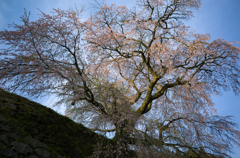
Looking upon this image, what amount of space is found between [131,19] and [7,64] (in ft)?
17.7

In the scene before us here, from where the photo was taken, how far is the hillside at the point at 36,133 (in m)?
3.71

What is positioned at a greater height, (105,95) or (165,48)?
(165,48)

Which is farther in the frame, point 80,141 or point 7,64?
point 80,141

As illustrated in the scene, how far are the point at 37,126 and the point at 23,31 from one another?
9.07 feet

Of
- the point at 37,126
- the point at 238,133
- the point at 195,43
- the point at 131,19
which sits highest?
the point at 131,19

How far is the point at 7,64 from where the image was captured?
4.89m

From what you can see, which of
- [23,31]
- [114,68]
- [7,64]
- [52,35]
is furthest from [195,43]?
[7,64]

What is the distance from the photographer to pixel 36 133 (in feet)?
14.7

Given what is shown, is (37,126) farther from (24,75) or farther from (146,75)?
(146,75)

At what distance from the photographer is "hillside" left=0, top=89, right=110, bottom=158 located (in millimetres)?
3711

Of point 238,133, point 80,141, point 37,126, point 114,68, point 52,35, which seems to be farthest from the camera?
point 114,68

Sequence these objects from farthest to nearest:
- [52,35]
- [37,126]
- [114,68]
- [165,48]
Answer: [114,68] < [165,48] < [52,35] < [37,126]

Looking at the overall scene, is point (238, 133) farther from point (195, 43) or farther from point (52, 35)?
point (52, 35)

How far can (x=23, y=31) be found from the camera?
489 centimetres
